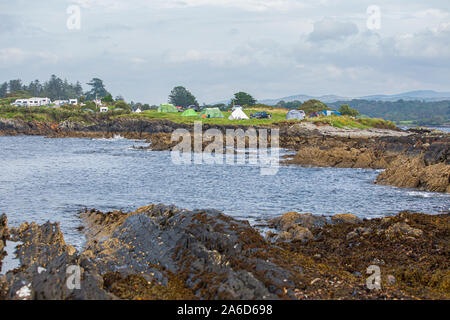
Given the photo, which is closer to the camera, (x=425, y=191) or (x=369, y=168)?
(x=425, y=191)

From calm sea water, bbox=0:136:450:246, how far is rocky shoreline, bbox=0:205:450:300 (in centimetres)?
457

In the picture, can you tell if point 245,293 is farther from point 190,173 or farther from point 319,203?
point 190,173

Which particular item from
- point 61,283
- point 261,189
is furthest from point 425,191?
point 61,283

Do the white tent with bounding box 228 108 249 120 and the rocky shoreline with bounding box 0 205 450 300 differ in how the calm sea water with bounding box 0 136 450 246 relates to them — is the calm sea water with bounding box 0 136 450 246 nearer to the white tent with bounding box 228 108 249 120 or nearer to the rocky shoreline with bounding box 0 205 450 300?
the rocky shoreline with bounding box 0 205 450 300

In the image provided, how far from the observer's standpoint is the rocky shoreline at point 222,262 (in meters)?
8.35

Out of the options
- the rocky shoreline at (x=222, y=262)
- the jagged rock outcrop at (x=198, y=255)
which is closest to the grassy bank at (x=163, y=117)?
the rocky shoreline at (x=222, y=262)

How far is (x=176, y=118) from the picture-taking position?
10044 cm

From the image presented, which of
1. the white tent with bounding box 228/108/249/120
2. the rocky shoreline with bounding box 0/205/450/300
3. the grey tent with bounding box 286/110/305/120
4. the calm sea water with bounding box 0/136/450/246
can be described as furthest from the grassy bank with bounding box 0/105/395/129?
the rocky shoreline with bounding box 0/205/450/300

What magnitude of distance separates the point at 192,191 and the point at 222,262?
61.6 feet

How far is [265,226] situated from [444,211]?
30.2 feet

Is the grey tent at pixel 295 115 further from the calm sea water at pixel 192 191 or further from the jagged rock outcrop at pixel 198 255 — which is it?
the jagged rock outcrop at pixel 198 255

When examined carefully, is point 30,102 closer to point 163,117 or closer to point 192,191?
point 163,117

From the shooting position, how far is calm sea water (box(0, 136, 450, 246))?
21.5 metres

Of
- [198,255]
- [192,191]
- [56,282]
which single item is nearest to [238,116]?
[192,191]
